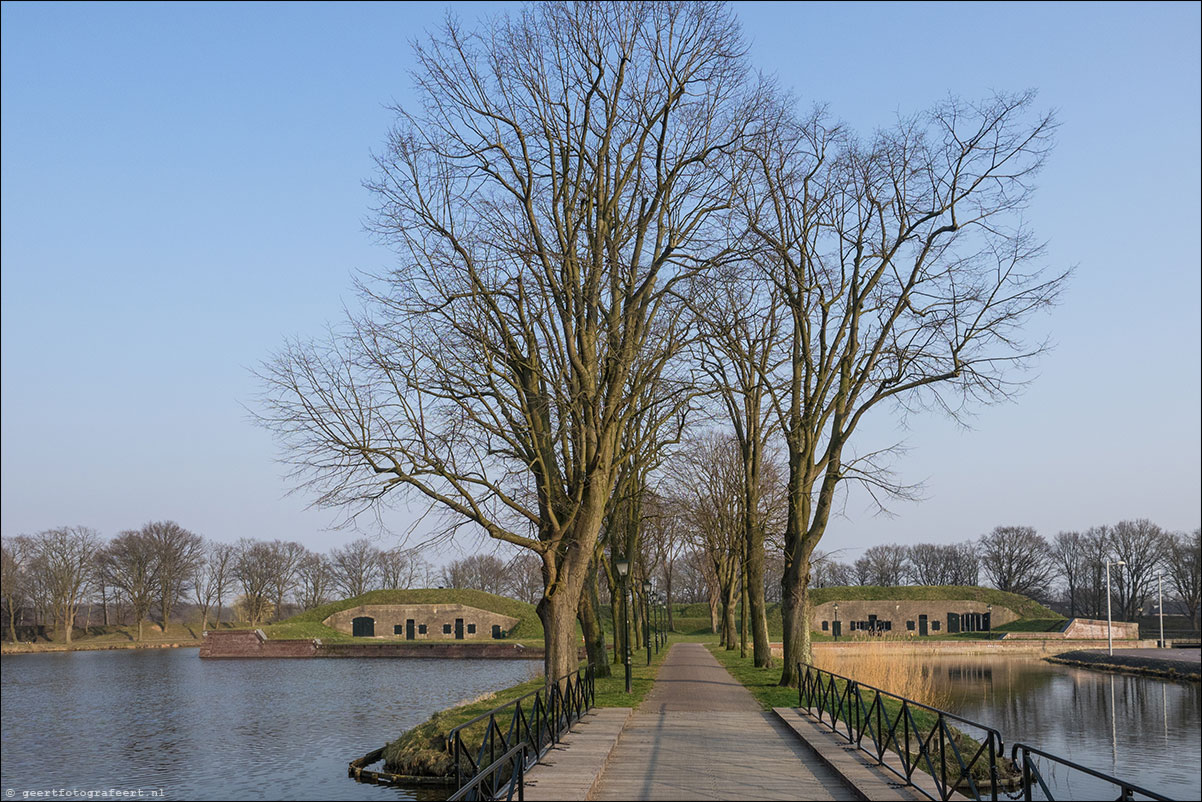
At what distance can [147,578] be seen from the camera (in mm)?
89188

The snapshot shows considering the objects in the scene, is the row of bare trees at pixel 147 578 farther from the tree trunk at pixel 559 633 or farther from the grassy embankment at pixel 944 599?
the tree trunk at pixel 559 633

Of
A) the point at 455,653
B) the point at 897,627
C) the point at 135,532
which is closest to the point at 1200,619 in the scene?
the point at 897,627

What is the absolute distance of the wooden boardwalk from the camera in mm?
10438

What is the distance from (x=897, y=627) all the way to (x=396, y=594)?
136ft

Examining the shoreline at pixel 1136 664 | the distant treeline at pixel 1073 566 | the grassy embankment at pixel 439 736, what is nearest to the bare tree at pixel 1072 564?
the distant treeline at pixel 1073 566

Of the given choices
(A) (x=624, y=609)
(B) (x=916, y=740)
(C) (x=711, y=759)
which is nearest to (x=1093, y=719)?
(A) (x=624, y=609)

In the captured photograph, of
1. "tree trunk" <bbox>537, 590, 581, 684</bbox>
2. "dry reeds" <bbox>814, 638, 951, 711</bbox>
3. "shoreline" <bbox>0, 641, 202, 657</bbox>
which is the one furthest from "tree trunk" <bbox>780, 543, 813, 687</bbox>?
"shoreline" <bbox>0, 641, 202, 657</bbox>

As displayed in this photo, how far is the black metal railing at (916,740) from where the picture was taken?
9773 mm

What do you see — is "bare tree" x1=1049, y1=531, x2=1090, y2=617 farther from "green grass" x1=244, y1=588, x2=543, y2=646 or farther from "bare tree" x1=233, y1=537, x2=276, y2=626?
"bare tree" x1=233, y1=537, x2=276, y2=626

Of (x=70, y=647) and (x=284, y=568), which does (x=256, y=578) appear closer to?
(x=284, y=568)

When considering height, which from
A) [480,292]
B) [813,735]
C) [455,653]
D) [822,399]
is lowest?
[455,653]

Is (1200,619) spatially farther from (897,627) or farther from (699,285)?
(699,285)

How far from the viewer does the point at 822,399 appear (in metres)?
22.5

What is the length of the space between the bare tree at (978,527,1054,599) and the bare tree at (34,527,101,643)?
283 feet
